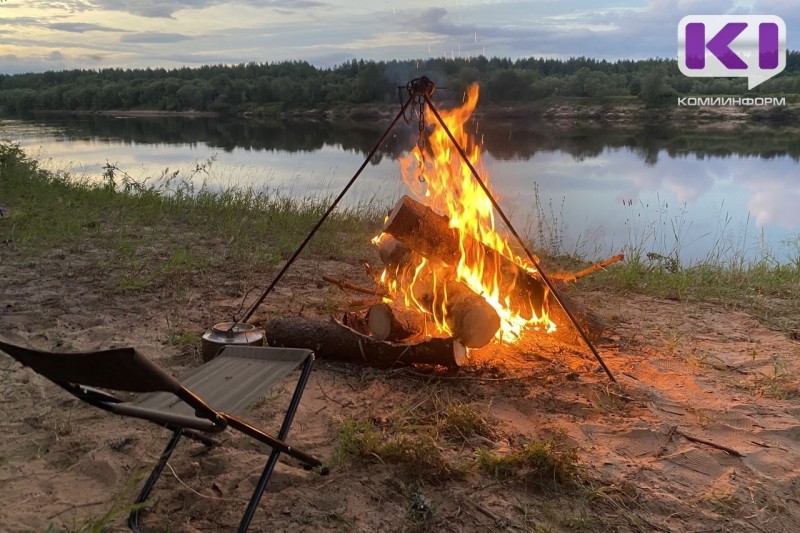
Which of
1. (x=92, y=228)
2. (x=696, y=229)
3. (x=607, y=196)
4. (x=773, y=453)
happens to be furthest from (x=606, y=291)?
(x=607, y=196)

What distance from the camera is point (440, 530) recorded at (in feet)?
6.54

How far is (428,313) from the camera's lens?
11.7 ft

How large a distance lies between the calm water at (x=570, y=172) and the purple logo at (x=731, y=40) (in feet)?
8.87

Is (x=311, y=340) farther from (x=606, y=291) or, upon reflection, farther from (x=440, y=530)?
(x=606, y=291)

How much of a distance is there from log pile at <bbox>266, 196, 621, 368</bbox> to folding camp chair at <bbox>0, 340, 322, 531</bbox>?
29.9 inches

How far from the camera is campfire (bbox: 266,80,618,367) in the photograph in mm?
3225

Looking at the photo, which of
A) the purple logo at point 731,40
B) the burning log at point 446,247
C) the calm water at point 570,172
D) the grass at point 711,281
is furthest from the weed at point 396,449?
the purple logo at point 731,40

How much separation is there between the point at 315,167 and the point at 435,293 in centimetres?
1285

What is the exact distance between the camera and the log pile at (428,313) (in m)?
3.19

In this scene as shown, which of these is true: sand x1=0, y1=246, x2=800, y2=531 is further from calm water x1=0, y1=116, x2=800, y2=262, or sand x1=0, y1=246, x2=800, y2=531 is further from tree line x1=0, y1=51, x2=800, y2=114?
tree line x1=0, y1=51, x2=800, y2=114

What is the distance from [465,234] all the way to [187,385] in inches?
73.5

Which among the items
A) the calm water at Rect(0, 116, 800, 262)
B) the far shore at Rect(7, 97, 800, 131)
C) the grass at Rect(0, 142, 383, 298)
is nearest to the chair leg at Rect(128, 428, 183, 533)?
the grass at Rect(0, 142, 383, 298)

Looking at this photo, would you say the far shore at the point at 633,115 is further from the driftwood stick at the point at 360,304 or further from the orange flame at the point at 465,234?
the driftwood stick at the point at 360,304

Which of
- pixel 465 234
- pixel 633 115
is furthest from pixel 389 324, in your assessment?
pixel 633 115
